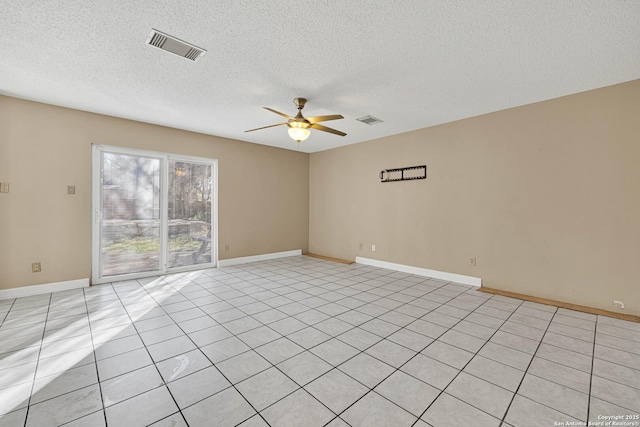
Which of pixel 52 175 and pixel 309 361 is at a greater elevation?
pixel 52 175

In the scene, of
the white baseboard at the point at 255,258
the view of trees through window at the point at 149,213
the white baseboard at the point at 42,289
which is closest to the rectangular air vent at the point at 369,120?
the view of trees through window at the point at 149,213

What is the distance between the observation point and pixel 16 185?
145 inches

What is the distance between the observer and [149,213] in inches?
190

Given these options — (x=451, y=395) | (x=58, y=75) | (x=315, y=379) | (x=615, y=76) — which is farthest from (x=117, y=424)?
(x=615, y=76)

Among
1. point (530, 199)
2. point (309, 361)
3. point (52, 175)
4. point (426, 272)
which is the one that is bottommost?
point (309, 361)

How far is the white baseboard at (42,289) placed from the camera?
3.62 m

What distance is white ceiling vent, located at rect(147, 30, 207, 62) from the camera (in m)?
2.32

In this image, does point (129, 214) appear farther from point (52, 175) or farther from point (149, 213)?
point (52, 175)

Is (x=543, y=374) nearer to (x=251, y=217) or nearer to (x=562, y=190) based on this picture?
(x=562, y=190)

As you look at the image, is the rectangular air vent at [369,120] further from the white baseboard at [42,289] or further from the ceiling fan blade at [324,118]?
the white baseboard at [42,289]

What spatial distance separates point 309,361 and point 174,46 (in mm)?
3000

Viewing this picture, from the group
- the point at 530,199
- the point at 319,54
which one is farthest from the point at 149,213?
the point at 530,199

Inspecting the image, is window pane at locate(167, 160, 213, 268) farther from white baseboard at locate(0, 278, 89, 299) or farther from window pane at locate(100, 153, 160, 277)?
white baseboard at locate(0, 278, 89, 299)

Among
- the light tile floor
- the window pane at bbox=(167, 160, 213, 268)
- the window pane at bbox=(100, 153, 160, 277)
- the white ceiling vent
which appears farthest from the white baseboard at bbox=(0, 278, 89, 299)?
the white ceiling vent
